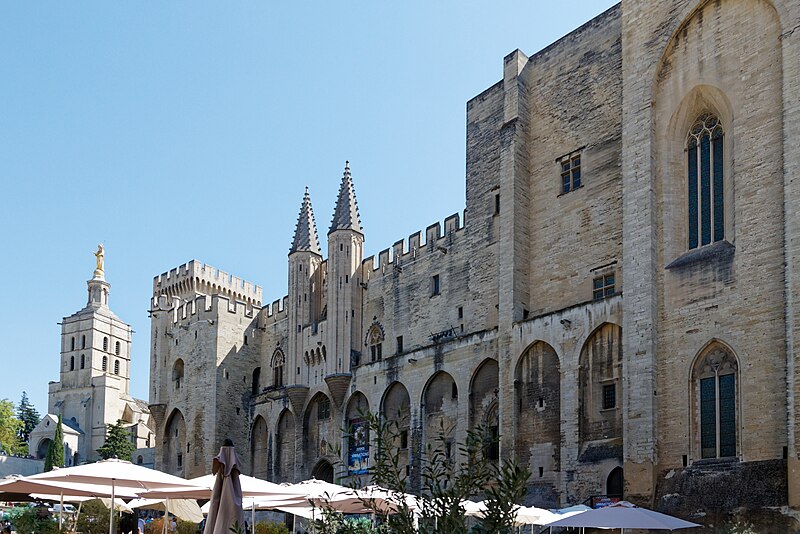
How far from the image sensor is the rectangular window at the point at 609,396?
2511 cm

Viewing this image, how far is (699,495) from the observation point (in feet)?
69.8

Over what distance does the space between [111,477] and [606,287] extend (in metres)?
16.2

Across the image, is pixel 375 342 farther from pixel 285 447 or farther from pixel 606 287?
pixel 606 287

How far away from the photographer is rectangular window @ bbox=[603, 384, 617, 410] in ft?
82.4

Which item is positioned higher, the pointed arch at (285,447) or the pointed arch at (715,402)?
the pointed arch at (715,402)

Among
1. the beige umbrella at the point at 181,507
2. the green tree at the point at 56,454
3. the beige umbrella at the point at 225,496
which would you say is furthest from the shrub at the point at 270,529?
the green tree at the point at 56,454

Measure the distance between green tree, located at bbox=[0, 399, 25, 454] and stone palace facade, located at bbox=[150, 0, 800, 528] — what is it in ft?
184

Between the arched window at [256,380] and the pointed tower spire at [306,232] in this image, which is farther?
the arched window at [256,380]

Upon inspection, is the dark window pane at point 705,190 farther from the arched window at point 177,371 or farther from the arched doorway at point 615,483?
the arched window at point 177,371

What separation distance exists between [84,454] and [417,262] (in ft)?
168

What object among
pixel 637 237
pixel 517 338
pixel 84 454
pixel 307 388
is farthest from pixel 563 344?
pixel 84 454

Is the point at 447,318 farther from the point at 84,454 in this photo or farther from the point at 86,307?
the point at 86,307

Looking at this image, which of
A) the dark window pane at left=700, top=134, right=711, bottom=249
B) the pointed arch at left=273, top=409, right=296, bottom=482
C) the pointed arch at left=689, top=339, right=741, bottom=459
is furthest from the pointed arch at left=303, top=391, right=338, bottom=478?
the dark window pane at left=700, top=134, right=711, bottom=249

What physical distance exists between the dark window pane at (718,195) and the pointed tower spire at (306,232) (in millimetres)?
23005
